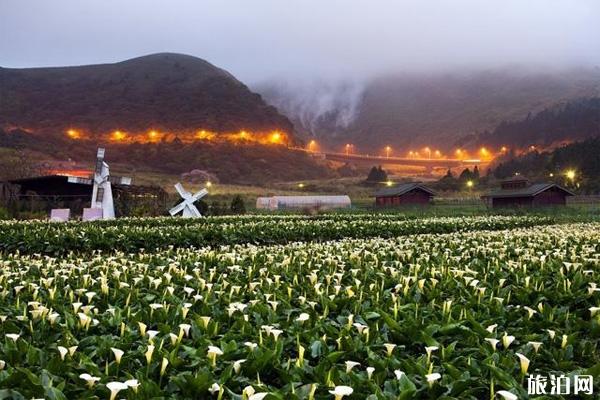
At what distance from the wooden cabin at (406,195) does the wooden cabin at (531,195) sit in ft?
28.6

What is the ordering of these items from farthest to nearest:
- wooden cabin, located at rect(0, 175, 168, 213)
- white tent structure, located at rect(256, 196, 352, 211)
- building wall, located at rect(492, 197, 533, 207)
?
white tent structure, located at rect(256, 196, 352, 211)
building wall, located at rect(492, 197, 533, 207)
wooden cabin, located at rect(0, 175, 168, 213)

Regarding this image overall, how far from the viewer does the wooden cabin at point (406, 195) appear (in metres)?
68.8

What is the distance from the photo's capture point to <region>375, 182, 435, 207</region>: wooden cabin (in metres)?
68.8

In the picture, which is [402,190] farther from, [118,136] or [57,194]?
[118,136]

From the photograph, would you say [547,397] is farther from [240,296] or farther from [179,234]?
[179,234]

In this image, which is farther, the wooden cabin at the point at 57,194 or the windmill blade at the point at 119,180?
the windmill blade at the point at 119,180

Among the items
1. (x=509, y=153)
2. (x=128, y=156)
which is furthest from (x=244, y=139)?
(x=509, y=153)

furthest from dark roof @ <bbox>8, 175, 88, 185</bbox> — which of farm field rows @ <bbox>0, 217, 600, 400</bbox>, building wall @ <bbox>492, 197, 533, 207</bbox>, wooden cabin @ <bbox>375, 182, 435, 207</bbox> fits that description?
building wall @ <bbox>492, 197, 533, 207</bbox>

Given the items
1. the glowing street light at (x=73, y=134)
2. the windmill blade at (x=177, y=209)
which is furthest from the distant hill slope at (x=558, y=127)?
the windmill blade at (x=177, y=209)

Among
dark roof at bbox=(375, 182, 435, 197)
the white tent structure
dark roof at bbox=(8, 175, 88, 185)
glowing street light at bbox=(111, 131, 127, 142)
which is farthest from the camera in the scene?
glowing street light at bbox=(111, 131, 127, 142)

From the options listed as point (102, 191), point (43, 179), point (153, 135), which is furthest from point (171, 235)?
point (153, 135)

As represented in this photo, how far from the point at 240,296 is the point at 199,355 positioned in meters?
2.74

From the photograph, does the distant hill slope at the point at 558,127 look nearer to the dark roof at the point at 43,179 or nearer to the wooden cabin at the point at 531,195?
the wooden cabin at the point at 531,195

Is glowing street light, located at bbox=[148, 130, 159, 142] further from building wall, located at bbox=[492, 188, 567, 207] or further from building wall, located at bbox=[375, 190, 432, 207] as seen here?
building wall, located at bbox=[492, 188, 567, 207]
